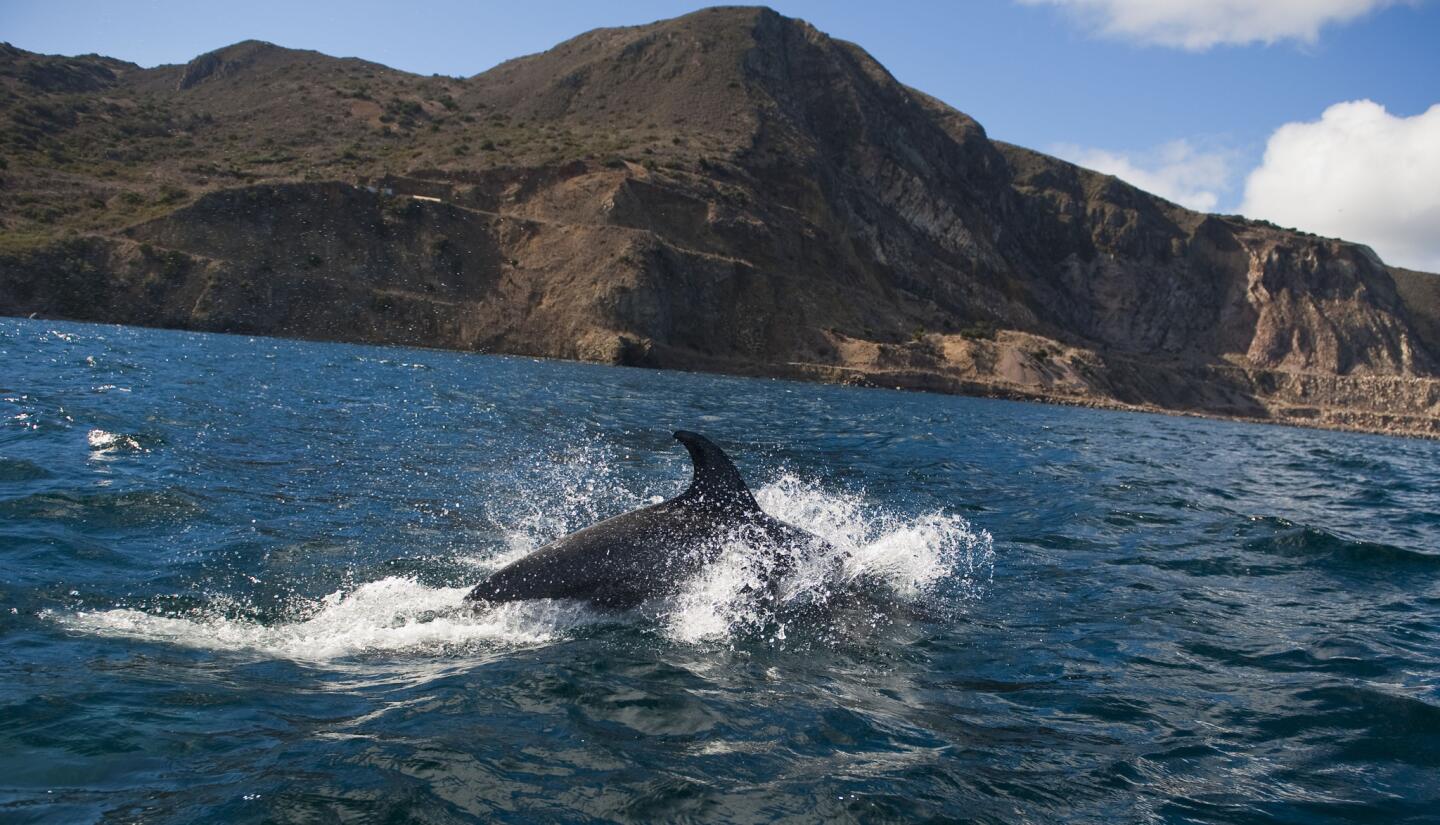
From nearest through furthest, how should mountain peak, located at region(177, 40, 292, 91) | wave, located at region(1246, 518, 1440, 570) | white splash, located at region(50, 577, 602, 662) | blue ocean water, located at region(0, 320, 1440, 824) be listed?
blue ocean water, located at region(0, 320, 1440, 824), white splash, located at region(50, 577, 602, 662), wave, located at region(1246, 518, 1440, 570), mountain peak, located at region(177, 40, 292, 91)

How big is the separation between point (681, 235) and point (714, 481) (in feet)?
222

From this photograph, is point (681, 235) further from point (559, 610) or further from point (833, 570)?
point (559, 610)

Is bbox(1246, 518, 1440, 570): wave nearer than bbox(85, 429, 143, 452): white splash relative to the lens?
Yes

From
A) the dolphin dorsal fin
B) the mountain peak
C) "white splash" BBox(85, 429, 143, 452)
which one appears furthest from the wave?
the mountain peak

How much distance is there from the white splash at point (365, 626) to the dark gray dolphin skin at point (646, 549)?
8.0 inches

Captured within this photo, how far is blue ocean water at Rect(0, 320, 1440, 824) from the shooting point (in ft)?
18.5

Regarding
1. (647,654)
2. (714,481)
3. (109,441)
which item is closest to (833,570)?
(714,481)

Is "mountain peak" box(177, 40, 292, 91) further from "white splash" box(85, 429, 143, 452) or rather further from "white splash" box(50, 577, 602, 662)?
"white splash" box(50, 577, 602, 662)

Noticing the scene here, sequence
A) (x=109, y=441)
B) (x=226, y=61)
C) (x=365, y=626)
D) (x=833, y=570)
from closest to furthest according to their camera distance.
→ (x=365, y=626) → (x=833, y=570) → (x=109, y=441) → (x=226, y=61)

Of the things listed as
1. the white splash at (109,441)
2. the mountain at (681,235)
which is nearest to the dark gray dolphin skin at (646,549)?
the white splash at (109,441)

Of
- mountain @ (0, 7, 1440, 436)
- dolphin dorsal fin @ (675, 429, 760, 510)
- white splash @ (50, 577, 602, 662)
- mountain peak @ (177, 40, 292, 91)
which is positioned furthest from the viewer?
mountain peak @ (177, 40, 292, 91)

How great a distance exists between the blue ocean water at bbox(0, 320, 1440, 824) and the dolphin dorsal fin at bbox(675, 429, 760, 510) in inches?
28.4

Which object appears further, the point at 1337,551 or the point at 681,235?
the point at 681,235

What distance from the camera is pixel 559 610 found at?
8867mm
